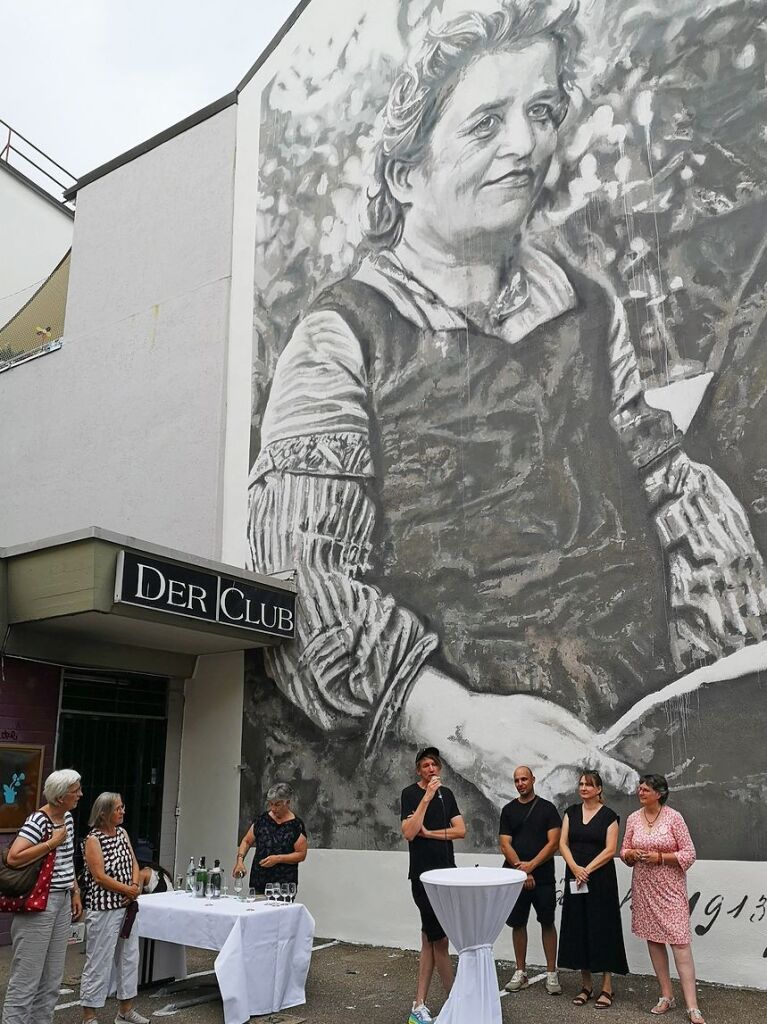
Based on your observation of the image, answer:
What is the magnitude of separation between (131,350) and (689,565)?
8.39m

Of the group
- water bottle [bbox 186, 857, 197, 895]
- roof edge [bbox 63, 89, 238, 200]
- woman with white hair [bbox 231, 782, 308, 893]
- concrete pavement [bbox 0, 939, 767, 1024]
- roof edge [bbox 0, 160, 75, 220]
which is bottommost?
concrete pavement [bbox 0, 939, 767, 1024]

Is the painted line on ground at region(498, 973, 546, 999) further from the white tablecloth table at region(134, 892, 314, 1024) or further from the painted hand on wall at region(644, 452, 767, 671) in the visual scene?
the painted hand on wall at region(644, 452, 767, 671)

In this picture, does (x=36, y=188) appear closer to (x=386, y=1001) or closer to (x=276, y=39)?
(x=276, y=39)

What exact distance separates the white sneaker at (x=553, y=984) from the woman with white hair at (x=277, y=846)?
207cm

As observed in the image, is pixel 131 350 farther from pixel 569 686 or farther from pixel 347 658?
pixel 569 686

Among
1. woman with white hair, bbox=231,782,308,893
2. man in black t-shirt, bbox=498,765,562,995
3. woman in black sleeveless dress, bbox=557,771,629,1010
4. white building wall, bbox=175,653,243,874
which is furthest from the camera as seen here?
white building wall, bbox=175,653,243,874

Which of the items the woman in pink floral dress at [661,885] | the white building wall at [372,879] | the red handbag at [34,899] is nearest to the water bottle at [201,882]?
the red handbag at [34,899]

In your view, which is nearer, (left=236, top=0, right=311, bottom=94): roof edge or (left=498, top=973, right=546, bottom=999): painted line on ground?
(left=498, top=973, right=546, bottom=999): painted line on ground

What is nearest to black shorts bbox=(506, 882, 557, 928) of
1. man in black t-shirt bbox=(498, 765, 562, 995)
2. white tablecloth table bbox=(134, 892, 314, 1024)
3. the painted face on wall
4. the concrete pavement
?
man in black t-shirt bbox=(498, 765, 562, 995)

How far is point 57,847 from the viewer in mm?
5332

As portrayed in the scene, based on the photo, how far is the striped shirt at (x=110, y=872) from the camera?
584 cm

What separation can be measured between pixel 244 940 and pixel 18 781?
426 cm

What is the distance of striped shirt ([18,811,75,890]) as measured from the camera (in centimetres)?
523

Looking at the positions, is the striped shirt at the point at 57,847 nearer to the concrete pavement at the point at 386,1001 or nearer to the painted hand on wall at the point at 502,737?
the concrete pavement at the point at 386,1001
